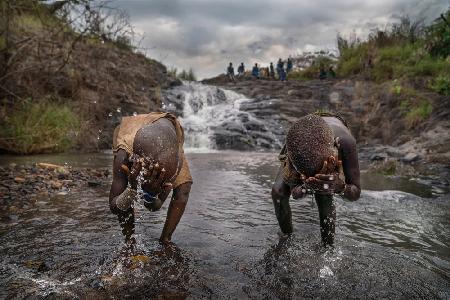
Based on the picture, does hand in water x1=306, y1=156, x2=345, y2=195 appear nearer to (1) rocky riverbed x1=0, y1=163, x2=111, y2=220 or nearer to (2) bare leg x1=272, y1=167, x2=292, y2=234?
(2) bare leg x1=272, y1=167, x2=292, y2=234

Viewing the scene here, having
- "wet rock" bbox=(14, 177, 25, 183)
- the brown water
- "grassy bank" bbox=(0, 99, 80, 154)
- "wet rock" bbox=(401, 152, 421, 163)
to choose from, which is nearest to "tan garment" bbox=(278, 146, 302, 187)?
the brown water

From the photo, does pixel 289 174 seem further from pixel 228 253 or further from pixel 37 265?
pixel 37 265

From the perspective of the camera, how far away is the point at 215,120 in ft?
55.5

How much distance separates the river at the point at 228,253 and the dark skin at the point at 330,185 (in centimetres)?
25

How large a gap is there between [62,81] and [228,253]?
1090 centimetres

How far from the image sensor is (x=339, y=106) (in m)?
17.5

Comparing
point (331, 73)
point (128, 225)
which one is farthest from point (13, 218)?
point (331, 73)

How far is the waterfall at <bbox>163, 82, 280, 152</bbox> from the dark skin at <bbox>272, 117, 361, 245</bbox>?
1060 centimetres

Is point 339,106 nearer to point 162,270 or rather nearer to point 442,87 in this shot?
point 442,87

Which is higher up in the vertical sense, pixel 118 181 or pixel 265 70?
pixel 265 70

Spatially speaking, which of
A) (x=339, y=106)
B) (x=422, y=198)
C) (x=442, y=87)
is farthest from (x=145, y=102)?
(x=422, y=198)

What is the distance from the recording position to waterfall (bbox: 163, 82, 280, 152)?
14.9 metres

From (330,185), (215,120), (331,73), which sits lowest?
(330,185)

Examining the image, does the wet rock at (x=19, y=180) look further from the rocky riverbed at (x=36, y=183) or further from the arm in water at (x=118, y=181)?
the arm in water at (x=118, y=181)
